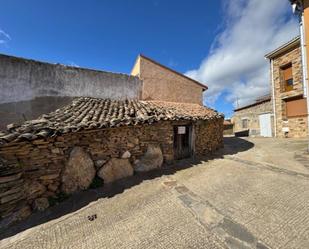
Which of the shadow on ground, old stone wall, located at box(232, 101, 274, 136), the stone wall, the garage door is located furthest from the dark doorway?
old stone wall, located at box(232, 101, 274, 136)

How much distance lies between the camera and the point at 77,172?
15.2ft

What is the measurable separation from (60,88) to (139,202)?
7263 mm

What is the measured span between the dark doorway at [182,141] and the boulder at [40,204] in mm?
4927

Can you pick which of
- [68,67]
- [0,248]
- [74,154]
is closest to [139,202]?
[74,154]

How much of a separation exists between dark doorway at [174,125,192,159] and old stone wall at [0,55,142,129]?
15.9 feet

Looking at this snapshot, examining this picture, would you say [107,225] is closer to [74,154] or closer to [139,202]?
[139,202]

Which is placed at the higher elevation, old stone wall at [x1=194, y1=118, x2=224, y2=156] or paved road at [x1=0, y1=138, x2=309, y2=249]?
old stone wall at [x1=194, y1=118, x2=224, y2=156]

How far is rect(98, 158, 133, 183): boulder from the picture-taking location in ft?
16.6

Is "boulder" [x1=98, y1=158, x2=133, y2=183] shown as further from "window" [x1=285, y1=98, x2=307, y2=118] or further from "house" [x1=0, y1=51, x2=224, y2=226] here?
"window" [x1=285, y1=98, x2=307, y2=118]

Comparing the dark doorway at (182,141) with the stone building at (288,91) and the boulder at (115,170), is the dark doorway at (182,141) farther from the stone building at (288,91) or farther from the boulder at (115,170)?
the stone building at (288,91)

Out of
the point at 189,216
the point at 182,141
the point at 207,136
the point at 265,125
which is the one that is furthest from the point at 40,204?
the point at 265,125

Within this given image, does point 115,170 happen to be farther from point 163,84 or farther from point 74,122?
point 163,84

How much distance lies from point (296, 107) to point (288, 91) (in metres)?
1.33

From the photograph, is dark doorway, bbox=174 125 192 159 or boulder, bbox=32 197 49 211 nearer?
boulder, bbox=32 197 49 211
